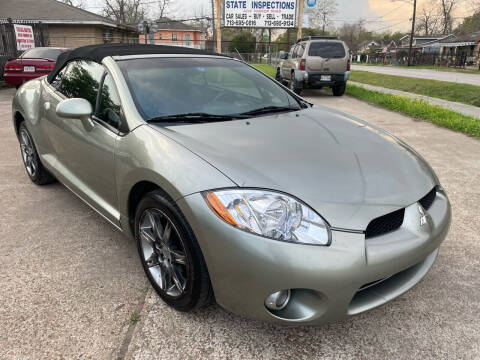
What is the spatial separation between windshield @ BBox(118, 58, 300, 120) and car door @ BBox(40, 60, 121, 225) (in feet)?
0.78

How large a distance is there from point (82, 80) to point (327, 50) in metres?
10.4

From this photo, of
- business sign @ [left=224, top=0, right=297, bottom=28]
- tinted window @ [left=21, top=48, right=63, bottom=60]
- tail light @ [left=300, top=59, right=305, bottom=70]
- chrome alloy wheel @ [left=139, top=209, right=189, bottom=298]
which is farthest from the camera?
business sign @ [left=224, top=0, right=297, bottom=28]

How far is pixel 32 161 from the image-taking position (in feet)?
13.5

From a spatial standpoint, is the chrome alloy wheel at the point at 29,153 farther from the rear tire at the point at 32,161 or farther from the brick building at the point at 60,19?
the brick building at the point at 60,19

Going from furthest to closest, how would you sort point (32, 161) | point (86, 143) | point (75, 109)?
point (32, 161), point (86, 143), point (75, 109)

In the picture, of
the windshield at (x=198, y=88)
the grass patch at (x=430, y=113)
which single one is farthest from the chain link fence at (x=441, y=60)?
the windshield at (x=198, y=88)

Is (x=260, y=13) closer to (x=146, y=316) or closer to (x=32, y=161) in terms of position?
(x=32, y=161)

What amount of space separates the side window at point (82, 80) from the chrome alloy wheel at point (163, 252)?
43.2 inches

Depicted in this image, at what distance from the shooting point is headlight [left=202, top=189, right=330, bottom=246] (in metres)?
1.71

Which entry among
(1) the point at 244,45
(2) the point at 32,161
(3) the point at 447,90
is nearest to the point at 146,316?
(2) the point at 32,161

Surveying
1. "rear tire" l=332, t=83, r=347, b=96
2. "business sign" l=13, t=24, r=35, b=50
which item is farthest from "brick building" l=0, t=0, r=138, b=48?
"rear tire" l=332, t=83, r=347, b=96

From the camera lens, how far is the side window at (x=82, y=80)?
9.41 ft

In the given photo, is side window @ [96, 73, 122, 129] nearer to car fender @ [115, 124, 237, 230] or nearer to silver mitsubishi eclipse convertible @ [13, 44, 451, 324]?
silver mitsubishi eclipse convertible @ [13, 44, 451, 324]

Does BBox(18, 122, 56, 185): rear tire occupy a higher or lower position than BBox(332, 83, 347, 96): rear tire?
lower
